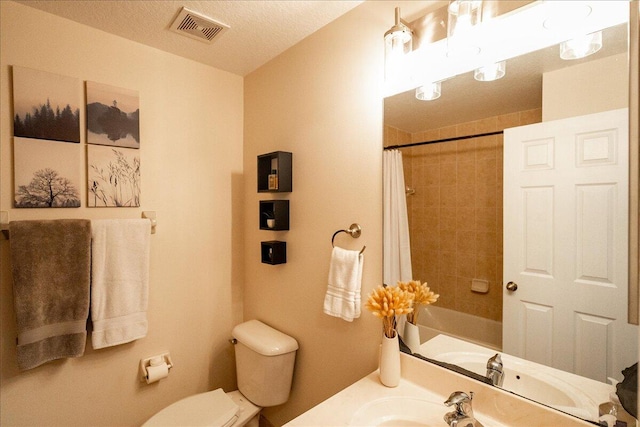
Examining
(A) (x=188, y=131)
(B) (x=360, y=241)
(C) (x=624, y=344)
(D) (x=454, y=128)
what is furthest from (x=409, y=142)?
(A) (x=188, y=131)

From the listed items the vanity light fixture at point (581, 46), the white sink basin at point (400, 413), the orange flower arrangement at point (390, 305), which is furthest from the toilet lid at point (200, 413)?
the vanity light fixture at point (581, 46)

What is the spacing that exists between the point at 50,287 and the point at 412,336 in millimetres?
1544

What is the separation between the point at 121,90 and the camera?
155 cm

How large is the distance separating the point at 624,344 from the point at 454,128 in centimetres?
74

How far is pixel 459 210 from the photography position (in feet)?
3.41

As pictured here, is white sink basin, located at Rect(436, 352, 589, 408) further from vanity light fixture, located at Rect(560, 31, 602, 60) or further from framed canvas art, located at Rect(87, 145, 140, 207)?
framed canvas art, located at Rect(87, 145, 140, 207)

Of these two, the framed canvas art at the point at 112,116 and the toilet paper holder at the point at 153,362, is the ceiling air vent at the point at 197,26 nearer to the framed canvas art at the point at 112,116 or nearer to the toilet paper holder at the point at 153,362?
the framed canvas art at the point at 112,116

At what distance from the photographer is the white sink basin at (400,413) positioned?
94 cm

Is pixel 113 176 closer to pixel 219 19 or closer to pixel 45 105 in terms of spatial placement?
pixel 45 105

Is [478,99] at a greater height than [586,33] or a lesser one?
lesser

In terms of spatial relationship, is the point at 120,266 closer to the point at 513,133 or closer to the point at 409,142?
the point at 409,142

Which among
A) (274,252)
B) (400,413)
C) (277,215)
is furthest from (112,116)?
(400,413)

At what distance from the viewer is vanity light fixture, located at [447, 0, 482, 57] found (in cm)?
96

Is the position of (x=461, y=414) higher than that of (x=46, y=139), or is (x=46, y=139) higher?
(x=46, y=139)
